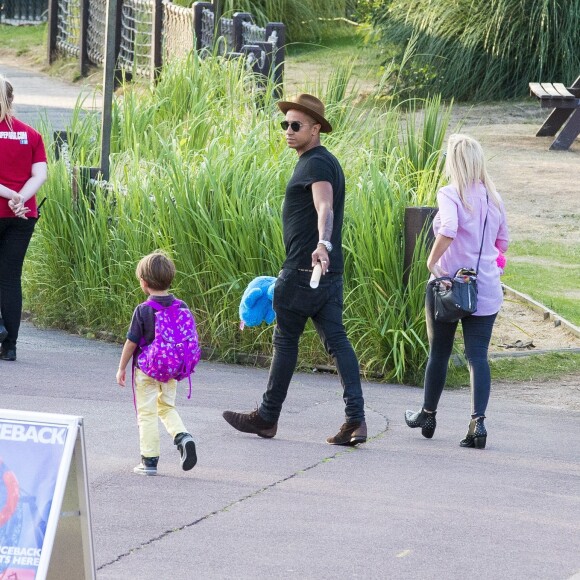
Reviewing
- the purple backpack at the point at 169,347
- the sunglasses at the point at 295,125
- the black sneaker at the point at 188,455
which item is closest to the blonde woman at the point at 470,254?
the sunglasses at the point at 295,125

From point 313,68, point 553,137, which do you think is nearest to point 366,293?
point 553,137

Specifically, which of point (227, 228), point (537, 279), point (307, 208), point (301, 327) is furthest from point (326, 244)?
point (537, 279)

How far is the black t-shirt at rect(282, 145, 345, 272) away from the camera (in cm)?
618

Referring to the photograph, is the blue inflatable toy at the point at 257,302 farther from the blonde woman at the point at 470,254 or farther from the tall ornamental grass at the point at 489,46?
the tall ornamental grass at the point at 489,46

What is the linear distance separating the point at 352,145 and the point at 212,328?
2.11 m

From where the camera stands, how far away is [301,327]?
6477mm

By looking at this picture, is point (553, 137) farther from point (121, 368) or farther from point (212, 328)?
point (121, 368)

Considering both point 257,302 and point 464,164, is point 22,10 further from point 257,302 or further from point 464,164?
point 464,164

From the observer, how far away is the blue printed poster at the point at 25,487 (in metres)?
3.72

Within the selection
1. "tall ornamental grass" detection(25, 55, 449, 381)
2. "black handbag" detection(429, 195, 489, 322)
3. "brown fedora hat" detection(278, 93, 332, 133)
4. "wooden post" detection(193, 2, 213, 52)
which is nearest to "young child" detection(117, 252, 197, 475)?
"brown fedora hat" detection(278, 93, 332, 133)

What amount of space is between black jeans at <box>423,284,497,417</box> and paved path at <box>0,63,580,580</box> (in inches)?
10.6

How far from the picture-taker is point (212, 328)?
9.03 meters

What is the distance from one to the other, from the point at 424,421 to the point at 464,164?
1348mm

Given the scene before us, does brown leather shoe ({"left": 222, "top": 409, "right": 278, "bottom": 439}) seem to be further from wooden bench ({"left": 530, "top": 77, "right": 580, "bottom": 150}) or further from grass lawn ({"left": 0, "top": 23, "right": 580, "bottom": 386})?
wooden bench ({"left": 530, "top": 77, "right": 580, "bottom": 150})
